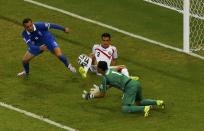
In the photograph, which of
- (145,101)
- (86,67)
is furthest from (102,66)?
(86,67)

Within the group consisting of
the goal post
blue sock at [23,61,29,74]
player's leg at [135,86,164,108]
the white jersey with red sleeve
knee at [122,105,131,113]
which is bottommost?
knee at [122,105,131,113]

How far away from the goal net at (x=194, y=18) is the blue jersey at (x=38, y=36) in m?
4.26

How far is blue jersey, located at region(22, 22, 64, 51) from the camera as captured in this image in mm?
18406

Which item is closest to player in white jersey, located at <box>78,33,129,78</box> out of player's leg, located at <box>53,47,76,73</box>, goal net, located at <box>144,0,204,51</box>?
player's leg, located at <box>53,47,76,73</box>

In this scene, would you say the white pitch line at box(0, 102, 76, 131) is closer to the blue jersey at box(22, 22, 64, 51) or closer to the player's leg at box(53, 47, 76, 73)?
the blue jersey at box(22, 22, 64, 51)

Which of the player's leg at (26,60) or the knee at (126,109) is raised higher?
the player's leg at (26,60)

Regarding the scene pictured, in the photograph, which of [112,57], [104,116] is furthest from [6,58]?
[104,116]

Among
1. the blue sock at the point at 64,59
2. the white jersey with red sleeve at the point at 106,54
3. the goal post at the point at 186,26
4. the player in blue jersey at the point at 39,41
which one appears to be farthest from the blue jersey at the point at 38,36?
the goal post at the point at 186,26

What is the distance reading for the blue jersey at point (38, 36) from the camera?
1841 centimetres

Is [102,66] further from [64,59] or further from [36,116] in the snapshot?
[64,59]

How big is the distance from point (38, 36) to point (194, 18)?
5829 mm

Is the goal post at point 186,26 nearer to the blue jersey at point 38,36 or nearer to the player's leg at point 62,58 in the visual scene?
the player's leg at point 62,58

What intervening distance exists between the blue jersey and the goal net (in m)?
4.26

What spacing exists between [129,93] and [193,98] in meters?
2.02
